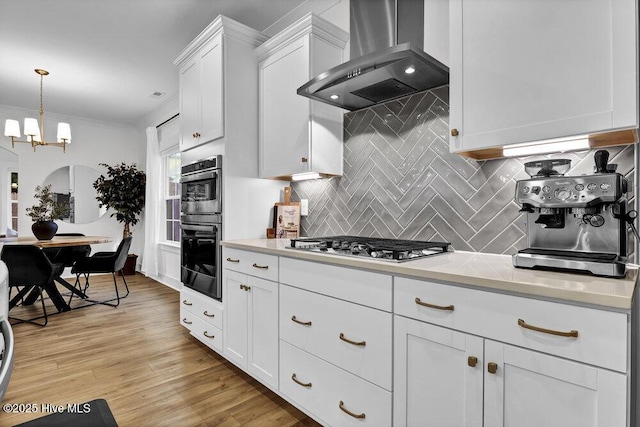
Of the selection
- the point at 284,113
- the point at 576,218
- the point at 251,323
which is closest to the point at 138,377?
the point at 251,323

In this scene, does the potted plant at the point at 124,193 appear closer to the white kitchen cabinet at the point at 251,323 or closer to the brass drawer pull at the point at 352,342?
the white kitchen cabinet at the point at 251,323

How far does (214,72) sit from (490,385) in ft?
8.95

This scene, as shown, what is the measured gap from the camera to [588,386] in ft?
3.19

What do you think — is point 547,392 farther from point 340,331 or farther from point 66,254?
point 66,254

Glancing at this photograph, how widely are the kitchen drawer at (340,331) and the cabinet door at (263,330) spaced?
0.10 meters

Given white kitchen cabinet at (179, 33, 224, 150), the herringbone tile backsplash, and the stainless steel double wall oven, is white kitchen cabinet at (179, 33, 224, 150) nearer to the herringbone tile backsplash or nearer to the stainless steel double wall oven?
the stainless steel double wall oven

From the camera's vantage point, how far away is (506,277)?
1155 millimetres

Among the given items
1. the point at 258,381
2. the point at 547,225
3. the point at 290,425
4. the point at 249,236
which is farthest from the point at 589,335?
the point at 249,236

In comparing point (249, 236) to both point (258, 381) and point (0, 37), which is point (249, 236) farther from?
point (0, 37)

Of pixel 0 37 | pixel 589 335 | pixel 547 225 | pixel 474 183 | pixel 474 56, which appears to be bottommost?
pixel 589 335

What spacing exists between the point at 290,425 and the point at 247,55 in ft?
8.60

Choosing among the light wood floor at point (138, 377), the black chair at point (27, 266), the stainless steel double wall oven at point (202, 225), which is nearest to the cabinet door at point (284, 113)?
the stainless steel double wall oven at point (202, 225)

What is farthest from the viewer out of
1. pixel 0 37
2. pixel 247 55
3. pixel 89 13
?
pixel 0 37

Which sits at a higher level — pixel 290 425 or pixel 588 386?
pixel 588 386
